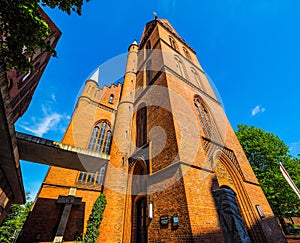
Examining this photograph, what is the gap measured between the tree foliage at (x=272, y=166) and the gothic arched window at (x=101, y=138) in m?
13.9

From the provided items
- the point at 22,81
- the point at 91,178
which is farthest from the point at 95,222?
the point at 22,81

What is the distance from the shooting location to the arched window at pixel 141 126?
9920 millimetres

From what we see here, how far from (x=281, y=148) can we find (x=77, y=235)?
1892 cm

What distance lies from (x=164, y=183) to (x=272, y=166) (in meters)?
13.8

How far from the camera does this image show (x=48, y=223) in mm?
7902

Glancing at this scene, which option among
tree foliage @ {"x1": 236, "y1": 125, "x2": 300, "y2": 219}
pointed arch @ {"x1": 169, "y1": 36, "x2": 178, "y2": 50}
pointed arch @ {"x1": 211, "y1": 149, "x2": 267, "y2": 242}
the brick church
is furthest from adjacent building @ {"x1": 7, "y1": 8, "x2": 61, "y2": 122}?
tree foliage @ {"x1": 236, "y1": 125, "x2": 300, "y2": 219}

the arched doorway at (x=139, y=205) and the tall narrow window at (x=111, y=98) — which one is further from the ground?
the tall narrow window at (x=111, y=98)

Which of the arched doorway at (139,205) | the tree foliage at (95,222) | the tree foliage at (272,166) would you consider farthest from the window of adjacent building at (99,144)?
the tree foliage at (272,166)

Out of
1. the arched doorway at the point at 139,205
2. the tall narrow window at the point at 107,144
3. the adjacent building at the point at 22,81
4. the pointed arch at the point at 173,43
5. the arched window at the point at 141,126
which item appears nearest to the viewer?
the arched doorway at the point at 139,205

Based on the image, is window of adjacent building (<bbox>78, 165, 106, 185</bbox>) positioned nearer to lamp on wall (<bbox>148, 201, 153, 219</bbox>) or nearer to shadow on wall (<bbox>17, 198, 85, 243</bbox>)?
shadow on wall (<bbox>17, 198, 85, 243</bbox>)

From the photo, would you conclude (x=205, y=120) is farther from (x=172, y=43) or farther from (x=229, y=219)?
(x=172, y=43)

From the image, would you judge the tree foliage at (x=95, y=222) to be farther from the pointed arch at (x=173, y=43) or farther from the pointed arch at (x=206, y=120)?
the pointed arch at (x=173, y=43)

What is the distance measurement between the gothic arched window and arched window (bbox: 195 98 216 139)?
8.19 meters

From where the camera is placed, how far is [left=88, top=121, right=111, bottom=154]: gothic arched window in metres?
12.5
